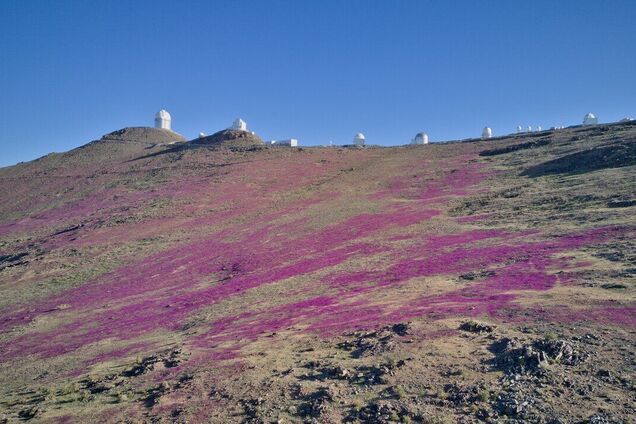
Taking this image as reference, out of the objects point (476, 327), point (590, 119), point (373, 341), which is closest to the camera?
point (476, 327)

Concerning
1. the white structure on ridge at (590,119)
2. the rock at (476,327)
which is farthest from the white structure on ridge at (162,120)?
the rock at (476,327)

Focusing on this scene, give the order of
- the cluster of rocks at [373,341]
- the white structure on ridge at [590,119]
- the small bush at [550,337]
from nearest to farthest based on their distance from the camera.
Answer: the small bush at [550,337], the cluster of rocks at [373,341], the white structure on ridge at [590,119]

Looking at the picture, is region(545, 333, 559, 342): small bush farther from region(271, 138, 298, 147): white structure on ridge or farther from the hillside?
region(271, 138, 298, 147): white structure on ridge

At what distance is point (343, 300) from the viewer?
21.0 meters

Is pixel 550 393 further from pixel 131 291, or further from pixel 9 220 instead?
pixel 9 220

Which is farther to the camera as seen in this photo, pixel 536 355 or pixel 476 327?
pixel 476 327

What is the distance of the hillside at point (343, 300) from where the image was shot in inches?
483

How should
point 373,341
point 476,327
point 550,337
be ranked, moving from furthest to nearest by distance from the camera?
point 373,341 → point 476,327 → point 550,337

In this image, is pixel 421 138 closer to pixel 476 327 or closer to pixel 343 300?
pixel 343 300

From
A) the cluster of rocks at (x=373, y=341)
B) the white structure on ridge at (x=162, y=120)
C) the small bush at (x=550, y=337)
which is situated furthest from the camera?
the white structure on ridge at (x=162, y=120)

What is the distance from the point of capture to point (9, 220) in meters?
58.2

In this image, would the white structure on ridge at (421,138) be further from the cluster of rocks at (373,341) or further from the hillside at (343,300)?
the cluster of rocks at (373,341)

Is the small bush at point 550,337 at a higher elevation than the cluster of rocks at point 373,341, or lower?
lower

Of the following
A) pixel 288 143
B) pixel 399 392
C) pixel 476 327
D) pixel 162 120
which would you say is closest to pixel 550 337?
pixel 476 327
